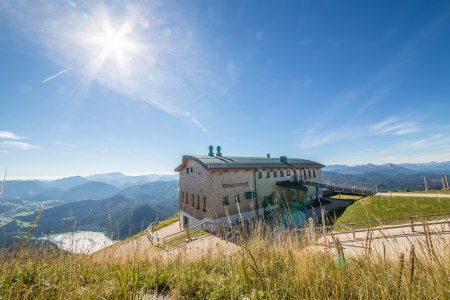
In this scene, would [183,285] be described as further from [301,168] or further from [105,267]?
[301,168]

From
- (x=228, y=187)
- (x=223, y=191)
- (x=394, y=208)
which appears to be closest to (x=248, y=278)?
(x=223, y=191)

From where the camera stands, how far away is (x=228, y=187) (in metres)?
22.4

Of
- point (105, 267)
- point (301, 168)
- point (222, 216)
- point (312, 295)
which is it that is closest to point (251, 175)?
point (222, 216)

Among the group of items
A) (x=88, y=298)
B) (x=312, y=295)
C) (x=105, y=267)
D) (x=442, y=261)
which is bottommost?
(x=105, y=267)

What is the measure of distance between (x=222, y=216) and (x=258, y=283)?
62.3 ft

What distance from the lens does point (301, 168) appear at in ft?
112

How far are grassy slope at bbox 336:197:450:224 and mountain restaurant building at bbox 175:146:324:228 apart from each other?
6.81 metres

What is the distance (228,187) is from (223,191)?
86cm

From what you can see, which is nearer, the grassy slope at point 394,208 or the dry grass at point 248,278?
the dry grass at point 248,278

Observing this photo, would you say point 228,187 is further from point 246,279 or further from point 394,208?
point 246,279

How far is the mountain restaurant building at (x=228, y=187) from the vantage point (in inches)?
844

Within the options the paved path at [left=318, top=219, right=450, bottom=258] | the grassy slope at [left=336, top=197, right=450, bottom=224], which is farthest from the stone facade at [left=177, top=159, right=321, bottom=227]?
the paved path at [left=318, top=219, right=450, bottom=258]

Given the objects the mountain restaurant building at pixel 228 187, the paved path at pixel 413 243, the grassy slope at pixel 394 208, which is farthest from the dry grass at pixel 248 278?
the grassy slope at pixel 394 208

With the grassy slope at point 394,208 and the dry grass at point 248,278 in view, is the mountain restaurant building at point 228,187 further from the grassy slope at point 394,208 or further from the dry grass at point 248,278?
the dry grass at point 248,278
